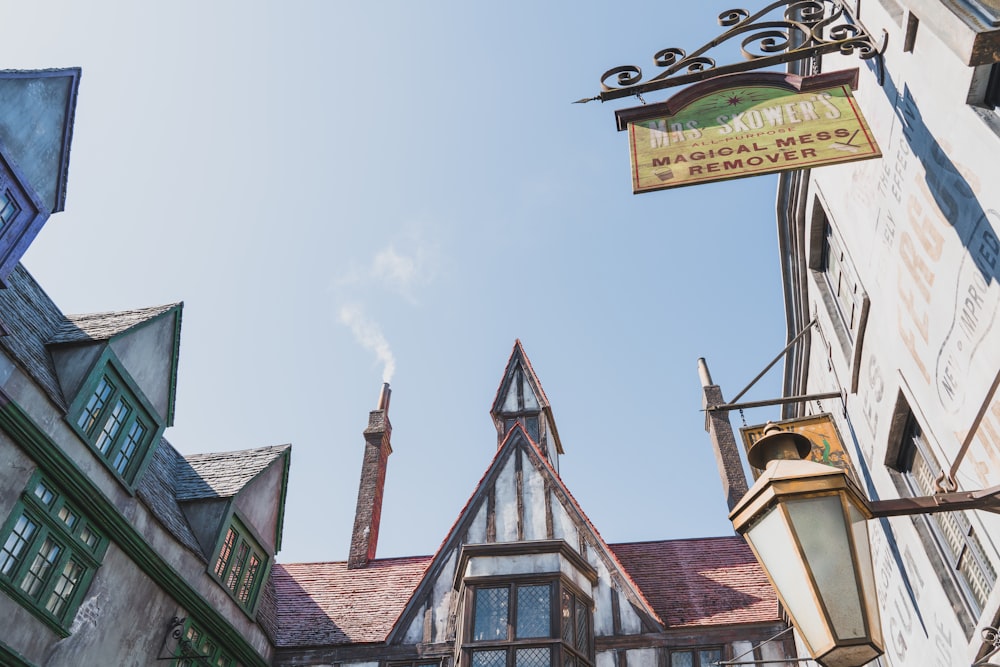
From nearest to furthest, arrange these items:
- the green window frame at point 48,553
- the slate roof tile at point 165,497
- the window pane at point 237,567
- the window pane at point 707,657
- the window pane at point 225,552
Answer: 1. the green window frame at point 48,553
2. the slate roof tile at point 165,497
3. the window pane at point 707,657
4. the window pane at point 225,552
5. the window pane at point 237,567

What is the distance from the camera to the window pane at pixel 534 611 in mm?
13719

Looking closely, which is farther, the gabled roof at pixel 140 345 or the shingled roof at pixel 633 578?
the shingled roof at pixel 633 578

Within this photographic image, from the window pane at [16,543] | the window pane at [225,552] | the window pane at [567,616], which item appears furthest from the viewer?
the window pane at [225,552]

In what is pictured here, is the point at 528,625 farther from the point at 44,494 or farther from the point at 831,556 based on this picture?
the point at 831,556

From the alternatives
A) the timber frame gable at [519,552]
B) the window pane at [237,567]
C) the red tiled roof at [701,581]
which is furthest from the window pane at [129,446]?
the red tiled roof at [701,581]

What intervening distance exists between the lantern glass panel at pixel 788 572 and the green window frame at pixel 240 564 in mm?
13469

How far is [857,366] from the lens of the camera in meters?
10.1

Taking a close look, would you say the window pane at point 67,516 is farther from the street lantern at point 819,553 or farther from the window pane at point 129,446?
the street lantern at point 819,553

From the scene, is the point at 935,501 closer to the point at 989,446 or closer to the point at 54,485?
the point at 989,446

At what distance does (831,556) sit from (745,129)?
5.12 meters

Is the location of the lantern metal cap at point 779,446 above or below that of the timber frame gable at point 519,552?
below

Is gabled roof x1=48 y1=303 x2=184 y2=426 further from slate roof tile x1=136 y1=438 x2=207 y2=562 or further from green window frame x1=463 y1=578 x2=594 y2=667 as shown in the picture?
green window frame x1=463 y1=578 x2=594 y2=667

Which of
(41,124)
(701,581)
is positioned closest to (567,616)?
(701,581)

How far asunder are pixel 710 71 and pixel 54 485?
10.8 metres
